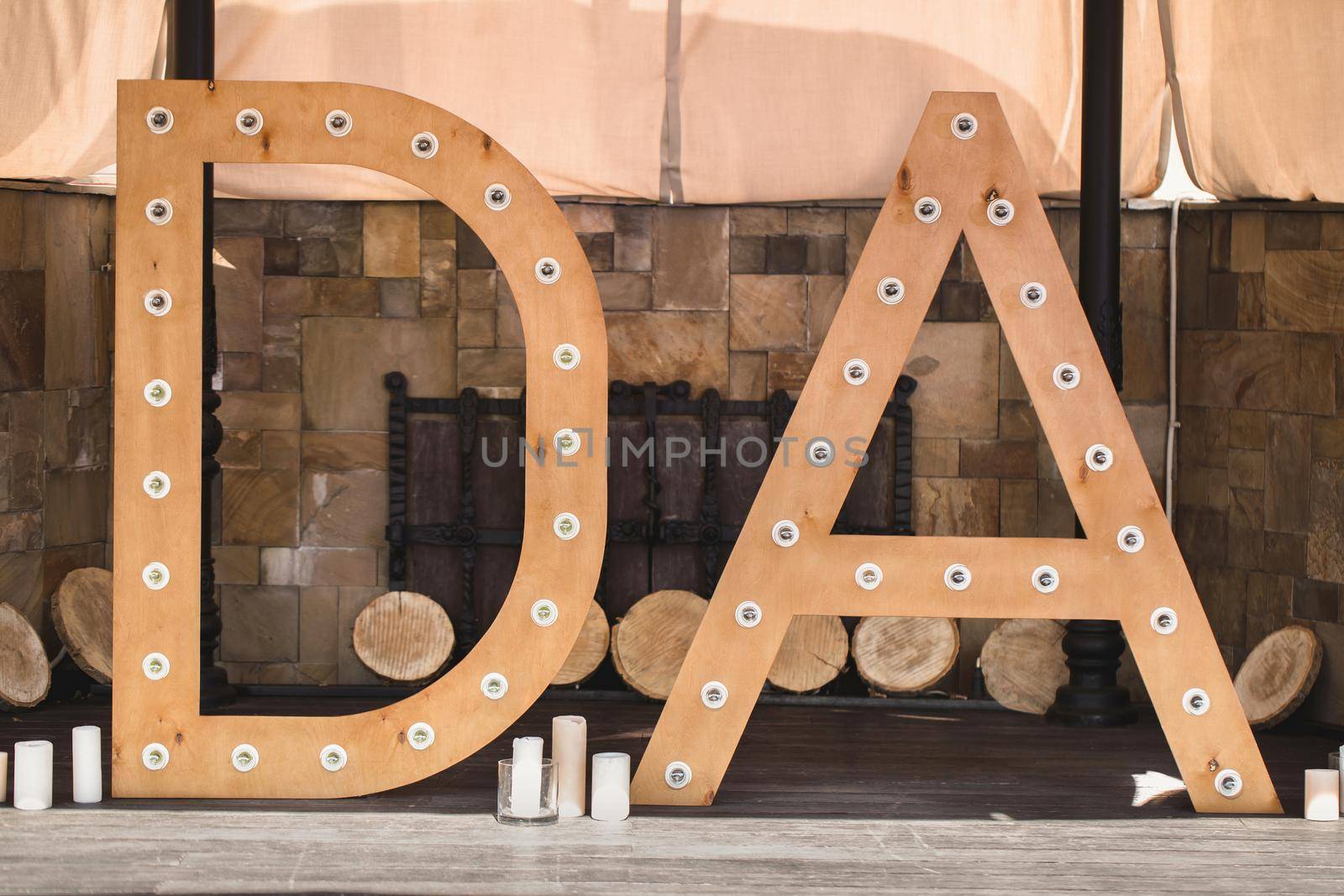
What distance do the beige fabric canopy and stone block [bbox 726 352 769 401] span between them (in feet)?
1.74

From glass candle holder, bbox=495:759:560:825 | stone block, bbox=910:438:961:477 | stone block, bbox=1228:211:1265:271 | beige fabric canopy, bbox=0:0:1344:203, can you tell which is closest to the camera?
glass candle holder, bbox=495:759:560:825

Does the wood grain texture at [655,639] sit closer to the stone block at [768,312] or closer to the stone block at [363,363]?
the stone block at [768,312]

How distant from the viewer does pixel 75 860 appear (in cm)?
304

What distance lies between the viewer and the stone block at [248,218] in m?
5.01

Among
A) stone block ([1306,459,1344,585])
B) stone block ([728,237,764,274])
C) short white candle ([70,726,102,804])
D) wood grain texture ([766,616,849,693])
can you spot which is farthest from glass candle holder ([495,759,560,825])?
stone block ([1306,459,1344,585])

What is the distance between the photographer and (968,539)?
3479 mm

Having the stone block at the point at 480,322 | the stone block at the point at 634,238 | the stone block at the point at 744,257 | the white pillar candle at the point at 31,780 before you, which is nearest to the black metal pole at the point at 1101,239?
the stone block at the point at 744,257

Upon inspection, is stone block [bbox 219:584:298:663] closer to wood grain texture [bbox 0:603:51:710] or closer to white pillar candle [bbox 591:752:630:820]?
wood grain texture [bbox 0:603:51:710]

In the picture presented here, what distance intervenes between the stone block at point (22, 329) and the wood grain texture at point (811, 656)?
2555 millimetres

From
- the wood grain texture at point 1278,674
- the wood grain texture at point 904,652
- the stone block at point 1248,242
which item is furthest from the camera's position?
the wood grain texture at point 904,652

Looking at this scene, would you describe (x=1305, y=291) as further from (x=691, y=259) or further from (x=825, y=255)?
(x=691, y=259)

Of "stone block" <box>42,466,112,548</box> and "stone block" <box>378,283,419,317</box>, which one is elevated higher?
"stone block" <box>378,283,419,317</box>

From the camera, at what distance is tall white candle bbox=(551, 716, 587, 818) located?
3.44m

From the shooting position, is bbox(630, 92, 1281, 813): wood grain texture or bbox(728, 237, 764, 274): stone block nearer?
bbox(630, 92, 1281, 813): wood grain texture
